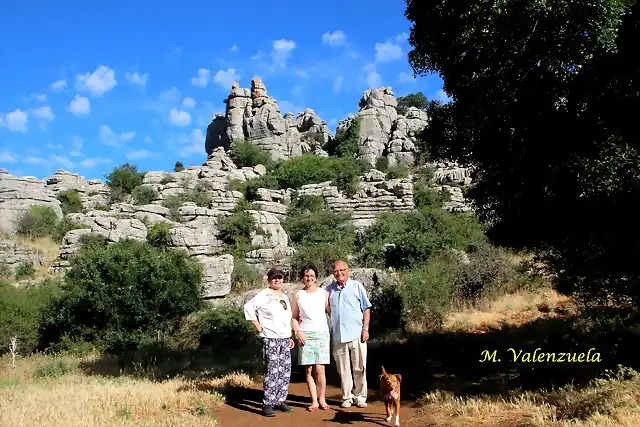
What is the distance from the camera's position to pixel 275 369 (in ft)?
19.3

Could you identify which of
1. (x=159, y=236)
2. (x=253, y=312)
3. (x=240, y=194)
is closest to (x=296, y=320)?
(x=253, y=312)

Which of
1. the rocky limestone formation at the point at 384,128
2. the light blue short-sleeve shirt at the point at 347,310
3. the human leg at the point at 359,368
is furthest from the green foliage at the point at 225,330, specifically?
the rocky limestone formation at the point at 384,128

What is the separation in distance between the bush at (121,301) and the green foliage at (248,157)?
37715mm

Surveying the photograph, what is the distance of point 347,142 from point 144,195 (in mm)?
25930

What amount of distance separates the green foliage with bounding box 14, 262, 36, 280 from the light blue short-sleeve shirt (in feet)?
70.6

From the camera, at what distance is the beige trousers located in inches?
234

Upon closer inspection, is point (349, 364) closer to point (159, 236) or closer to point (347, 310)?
point (347, 310)

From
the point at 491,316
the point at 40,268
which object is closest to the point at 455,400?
the point at 491,316

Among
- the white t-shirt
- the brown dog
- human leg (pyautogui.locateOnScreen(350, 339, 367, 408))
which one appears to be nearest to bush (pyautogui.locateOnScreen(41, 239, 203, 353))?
Result: the white t-shirt

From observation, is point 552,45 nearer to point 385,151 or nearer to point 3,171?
point 3,171

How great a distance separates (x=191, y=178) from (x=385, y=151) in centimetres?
2277

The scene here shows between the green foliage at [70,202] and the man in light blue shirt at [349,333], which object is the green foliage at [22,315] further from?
the green foliage at [70,202]

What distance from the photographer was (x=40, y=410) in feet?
19.3

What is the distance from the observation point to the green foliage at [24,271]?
22903mm
